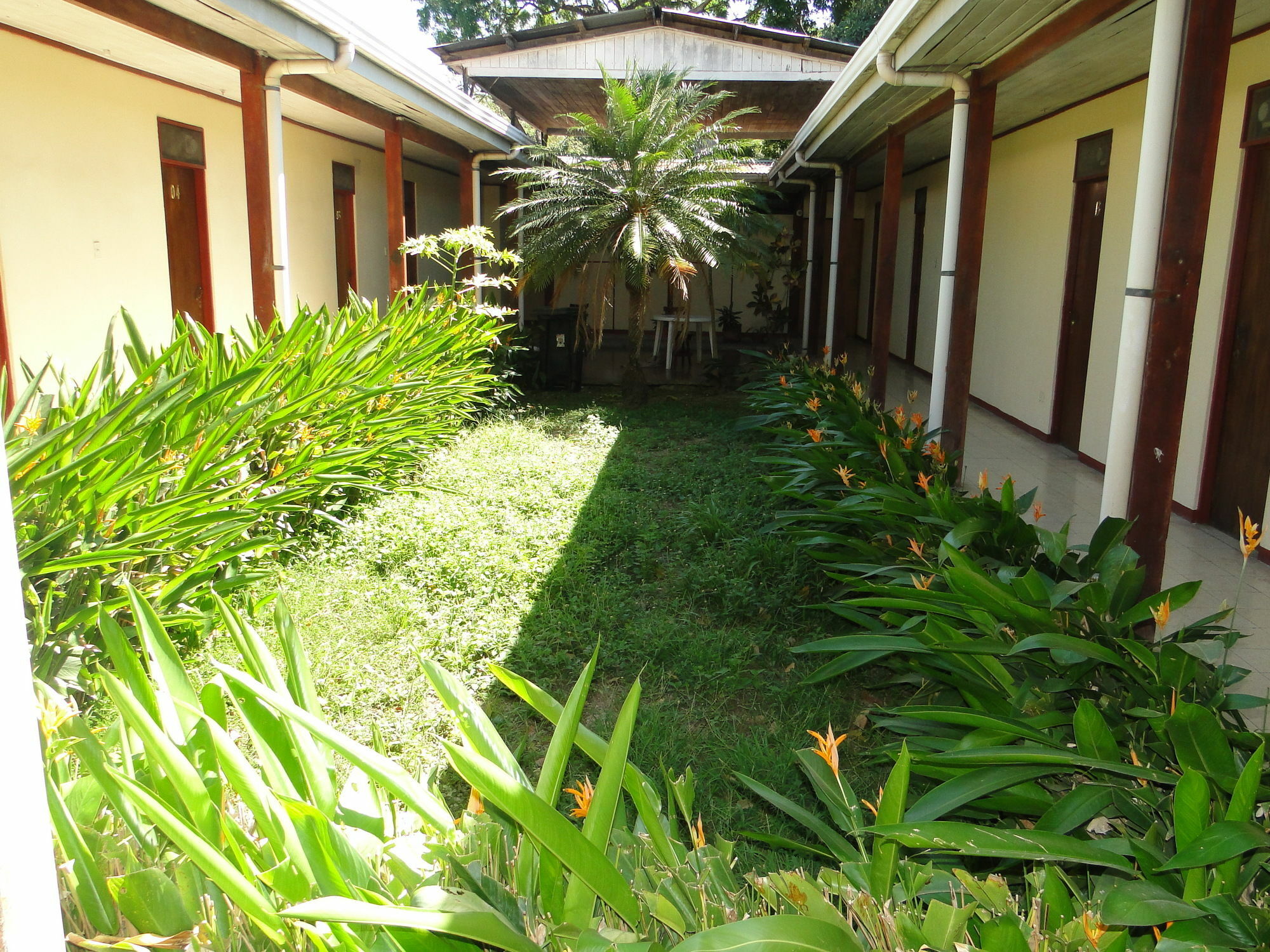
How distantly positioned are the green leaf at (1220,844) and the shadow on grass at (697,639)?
1.22 metres

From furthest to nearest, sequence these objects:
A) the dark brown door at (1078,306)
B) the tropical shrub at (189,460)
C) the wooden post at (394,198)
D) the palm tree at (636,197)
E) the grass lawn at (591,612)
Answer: the palm tree at (636,197) → the wooden post at (394,198) → the dark brown door at (1078,306) → the grass lawn at (591,612) → the tropical shrub at (189,460)

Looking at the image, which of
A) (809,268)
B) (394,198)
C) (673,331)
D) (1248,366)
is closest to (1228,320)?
(1248,366)

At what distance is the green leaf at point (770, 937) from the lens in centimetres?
140

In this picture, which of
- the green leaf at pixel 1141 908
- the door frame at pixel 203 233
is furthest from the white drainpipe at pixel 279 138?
the green leaf at pixel 1141 908

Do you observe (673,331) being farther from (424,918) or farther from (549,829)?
(424,918)

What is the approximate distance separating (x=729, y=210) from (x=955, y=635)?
8177 millimetres

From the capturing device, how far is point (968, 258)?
19.2 ft

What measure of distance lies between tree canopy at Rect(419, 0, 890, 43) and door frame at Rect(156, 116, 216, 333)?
20084 mm

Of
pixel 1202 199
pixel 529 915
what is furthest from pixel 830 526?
pixel 529 915

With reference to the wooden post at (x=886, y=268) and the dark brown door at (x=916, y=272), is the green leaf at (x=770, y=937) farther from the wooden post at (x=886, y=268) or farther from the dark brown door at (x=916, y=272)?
the dark brown door at (x=916, y=272)

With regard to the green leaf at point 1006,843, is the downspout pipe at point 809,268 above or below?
above

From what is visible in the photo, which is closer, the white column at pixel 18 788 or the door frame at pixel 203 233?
the white column at pixel 18 788

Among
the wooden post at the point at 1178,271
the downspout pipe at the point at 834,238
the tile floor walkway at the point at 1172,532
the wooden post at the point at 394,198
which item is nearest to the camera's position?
the wooden post at the point at 1178,271

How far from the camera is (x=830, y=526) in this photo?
4.81 meters
